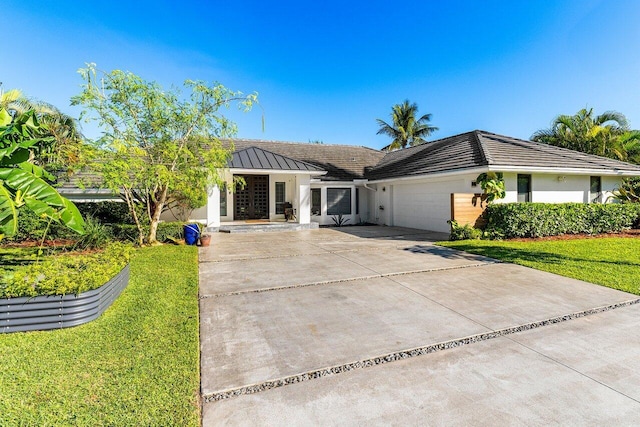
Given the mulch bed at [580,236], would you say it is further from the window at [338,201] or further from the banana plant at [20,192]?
the banana plant at [20,192]

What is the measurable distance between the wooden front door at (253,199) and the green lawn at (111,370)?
44.0 feet

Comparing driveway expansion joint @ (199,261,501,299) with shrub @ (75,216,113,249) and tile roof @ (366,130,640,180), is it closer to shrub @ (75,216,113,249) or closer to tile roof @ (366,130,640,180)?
tile roof @ (366,130,640,180)

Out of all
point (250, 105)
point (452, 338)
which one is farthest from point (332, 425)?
point (250, 105)

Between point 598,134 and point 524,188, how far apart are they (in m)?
13.6

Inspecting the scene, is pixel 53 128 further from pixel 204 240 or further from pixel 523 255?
pixel 523 255

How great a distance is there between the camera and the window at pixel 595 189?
15789mm

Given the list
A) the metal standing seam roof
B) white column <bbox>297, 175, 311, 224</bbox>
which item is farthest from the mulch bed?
the metal standing seam roof

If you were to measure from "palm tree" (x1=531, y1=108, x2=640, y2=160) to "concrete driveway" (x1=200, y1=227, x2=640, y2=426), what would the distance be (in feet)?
70.7

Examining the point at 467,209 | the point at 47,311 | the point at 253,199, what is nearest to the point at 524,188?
the point at 467,209

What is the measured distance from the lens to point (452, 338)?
404 cm

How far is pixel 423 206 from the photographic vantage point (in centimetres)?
1641

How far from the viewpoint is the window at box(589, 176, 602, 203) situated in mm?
15789

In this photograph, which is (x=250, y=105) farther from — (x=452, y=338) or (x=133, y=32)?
(x=452, y=338)

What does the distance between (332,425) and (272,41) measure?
60.9 feet
